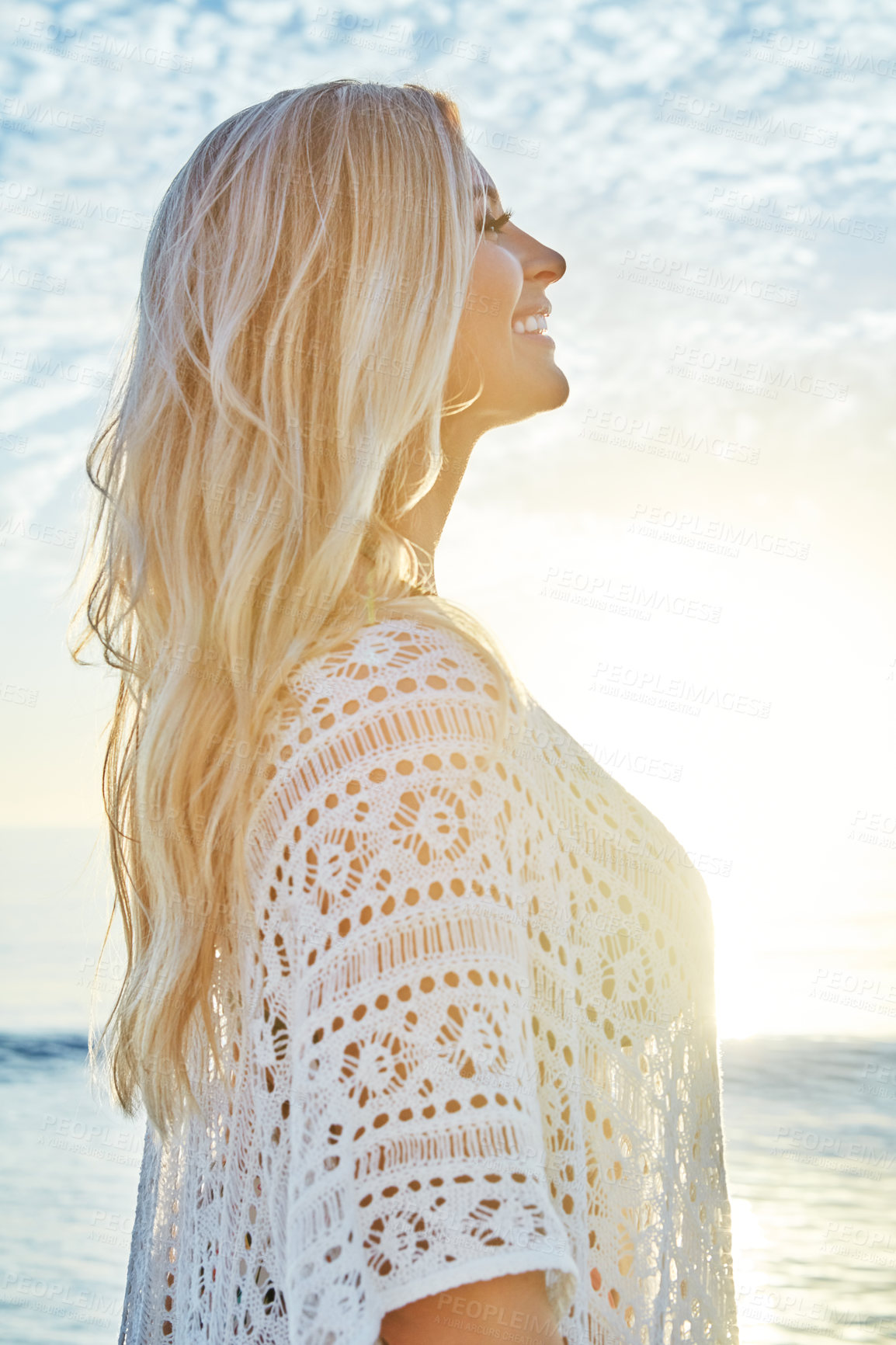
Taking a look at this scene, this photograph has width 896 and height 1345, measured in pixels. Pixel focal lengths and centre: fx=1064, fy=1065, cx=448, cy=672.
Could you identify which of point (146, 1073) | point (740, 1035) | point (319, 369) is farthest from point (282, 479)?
point (740, 1035)

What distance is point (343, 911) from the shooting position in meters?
1.15

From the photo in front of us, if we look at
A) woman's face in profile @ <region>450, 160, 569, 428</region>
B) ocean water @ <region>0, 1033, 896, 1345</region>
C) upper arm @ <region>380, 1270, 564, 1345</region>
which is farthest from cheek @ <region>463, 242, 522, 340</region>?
ocean water @ <region>0, 1033, 896, 1345</region>

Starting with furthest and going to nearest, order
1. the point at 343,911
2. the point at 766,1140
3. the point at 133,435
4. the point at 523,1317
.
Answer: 1. the point at 766,1140
2. the point at 133,435
3. the point at 343,911
4. the point at 523,1317

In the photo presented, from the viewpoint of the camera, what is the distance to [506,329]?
183 centimetres

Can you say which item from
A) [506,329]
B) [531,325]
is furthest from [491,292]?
[531,325]

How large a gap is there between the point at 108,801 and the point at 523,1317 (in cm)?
105

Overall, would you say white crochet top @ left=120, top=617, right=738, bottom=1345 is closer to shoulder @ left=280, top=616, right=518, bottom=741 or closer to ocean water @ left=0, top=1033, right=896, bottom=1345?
shoulder @ left=280, top=616, right=518, bottom=741

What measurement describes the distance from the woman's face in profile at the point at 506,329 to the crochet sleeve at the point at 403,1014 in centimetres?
77

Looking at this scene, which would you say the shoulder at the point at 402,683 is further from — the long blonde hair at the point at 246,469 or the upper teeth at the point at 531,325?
the upper teeth at the point at 531,325

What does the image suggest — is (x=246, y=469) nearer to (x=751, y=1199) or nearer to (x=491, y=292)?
(x=491, y=292)

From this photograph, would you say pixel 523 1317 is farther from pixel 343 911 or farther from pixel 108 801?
pixel 108 801

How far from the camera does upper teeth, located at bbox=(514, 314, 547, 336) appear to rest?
191 centimetres

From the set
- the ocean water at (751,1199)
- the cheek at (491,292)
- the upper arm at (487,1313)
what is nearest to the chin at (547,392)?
the cheek at (491,292)

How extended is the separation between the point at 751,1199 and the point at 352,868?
6775 mm
